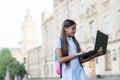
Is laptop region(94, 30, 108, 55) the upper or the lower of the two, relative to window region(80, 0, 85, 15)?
lower

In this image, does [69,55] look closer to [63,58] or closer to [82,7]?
[63,58]

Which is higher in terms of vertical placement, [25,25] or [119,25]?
[25,25]

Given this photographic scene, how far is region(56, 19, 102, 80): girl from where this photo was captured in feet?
18.5

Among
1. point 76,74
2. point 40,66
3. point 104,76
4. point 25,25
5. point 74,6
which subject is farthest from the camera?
point 25,25

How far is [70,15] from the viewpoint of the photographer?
159 feet

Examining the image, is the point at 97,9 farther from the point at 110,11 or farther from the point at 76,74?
the point at 76,74

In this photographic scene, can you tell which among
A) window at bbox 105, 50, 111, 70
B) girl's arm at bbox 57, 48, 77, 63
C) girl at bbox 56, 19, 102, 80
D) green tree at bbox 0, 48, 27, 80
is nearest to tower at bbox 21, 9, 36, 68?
green tree at bbox 0, 48, 27, 80

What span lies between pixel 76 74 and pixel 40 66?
220 ft

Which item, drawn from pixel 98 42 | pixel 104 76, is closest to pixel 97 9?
pixel 104 76

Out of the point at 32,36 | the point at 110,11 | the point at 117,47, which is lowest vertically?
the point at 117,47

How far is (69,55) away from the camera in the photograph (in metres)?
5.70

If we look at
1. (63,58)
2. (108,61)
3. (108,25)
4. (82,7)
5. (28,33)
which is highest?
(28,33)

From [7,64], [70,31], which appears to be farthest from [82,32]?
[7,64]

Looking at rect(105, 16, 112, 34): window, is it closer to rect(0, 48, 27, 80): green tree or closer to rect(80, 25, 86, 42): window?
rect(80, 25, 86, 42): window
